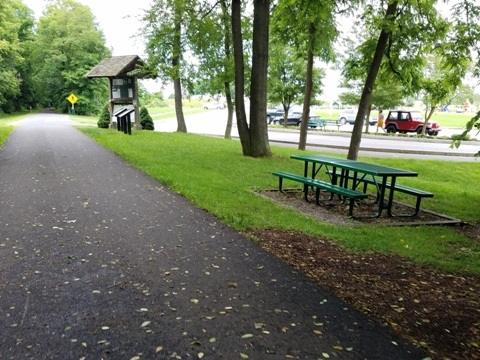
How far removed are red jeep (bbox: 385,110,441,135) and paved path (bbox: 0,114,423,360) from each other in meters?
29.7

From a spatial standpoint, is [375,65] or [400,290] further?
[375,65]

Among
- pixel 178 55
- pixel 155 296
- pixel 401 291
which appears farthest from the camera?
pixel 178 55

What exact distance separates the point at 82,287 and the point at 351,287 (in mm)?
2558

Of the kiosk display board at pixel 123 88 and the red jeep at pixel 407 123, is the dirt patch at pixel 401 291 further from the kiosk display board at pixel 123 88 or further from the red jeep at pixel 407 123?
the red jeep at pixel 407 123

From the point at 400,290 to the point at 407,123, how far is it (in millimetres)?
31273

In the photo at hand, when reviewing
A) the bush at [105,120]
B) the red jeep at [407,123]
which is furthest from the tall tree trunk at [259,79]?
the red jeep at [407,123]

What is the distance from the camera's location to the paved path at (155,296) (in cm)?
307

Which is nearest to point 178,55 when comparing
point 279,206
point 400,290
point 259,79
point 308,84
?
point 308,84

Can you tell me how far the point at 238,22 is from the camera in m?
13.8

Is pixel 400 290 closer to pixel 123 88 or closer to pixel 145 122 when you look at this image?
pixel 123 88

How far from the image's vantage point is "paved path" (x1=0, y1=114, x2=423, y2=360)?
307 centimetres

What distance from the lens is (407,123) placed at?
32.9 meters

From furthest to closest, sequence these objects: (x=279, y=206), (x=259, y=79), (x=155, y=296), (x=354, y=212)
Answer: (x=259, y=79), (x=354, y=212), (x=279, y=206), (x=155, y=296)

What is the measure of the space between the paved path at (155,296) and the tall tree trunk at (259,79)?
7025mm
